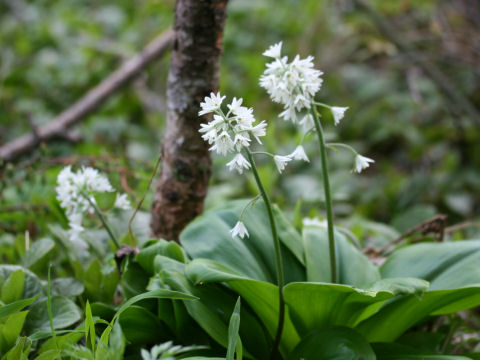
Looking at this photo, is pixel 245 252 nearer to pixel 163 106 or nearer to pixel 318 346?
pixel 318 346

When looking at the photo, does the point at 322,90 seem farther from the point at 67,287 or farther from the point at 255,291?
the point at 255,291

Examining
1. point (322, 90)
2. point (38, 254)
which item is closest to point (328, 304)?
point (38, 254)

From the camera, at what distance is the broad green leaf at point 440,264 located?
1.33 m

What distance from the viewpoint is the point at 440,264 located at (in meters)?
1.45

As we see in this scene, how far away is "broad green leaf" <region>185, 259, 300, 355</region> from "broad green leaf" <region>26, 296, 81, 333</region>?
0.45 meters

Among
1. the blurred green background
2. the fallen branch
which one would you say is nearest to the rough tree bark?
the blurred green background

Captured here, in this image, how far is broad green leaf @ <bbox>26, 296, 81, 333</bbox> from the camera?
1359 mm

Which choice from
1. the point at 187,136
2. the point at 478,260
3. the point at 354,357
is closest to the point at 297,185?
the point at 187,136

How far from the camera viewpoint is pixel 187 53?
5.33 ft

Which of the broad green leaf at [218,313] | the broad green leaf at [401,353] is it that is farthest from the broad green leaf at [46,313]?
the broad green leaf at [401,353]

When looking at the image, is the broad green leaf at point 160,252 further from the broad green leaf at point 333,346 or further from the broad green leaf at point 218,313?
the broad green leaf at point 333,346

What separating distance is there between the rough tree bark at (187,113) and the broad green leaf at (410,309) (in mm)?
813

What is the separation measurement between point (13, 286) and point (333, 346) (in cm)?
96

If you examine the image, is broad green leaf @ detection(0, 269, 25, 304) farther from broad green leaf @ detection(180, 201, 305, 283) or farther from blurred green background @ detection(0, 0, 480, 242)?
blurred green background @ detection(0, 0, 480, 242)
